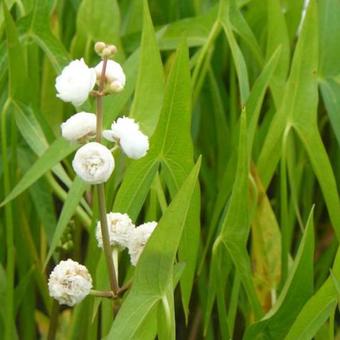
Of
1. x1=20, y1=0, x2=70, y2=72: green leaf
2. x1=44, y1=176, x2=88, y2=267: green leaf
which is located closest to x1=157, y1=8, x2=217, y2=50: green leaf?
x1=20, y1=0, x2=70, y2=72: green leaf

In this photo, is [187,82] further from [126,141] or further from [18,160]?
[18,160]

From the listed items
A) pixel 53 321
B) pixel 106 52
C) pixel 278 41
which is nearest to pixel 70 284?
pixel 106 52

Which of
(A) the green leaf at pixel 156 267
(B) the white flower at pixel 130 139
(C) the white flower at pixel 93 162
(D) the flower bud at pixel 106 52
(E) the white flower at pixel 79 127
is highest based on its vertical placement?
(D) the flower bud at pixel 106 52

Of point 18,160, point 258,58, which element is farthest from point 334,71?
point 18,160

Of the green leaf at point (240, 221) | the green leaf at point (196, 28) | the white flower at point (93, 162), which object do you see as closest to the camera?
the white flower at point (93, 162)

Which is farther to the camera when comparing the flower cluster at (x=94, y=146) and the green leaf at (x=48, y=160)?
the green leaf at (x=48, y=160)

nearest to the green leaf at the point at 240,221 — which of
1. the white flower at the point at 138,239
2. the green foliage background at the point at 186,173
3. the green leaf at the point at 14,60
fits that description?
the green foliage background at the point at 186,173

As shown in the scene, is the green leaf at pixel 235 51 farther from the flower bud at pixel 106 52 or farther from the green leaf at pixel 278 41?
the flower bud at pixel 106 52

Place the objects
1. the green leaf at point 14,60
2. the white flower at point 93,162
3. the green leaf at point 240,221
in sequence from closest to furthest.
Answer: the white flower at point 93,162 → the green leaf at point 240,221 → the green leaf at point 14,60
